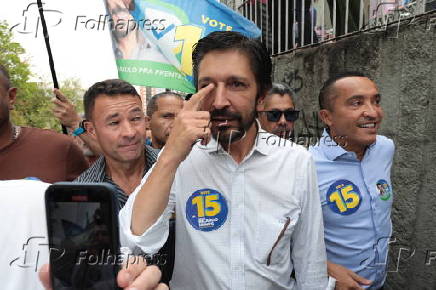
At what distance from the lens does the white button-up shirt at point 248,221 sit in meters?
1.49

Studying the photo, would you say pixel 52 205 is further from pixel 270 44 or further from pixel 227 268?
pixel 270 44

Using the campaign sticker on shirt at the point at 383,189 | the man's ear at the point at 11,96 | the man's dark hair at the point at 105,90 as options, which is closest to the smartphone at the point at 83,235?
the man's dark hair at the point at 105,90

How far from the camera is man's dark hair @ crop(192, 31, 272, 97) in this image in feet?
4.97

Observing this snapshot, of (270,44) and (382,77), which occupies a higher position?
(270,44)

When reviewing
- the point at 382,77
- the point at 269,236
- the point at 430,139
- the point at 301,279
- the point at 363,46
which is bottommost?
the point at 301,279

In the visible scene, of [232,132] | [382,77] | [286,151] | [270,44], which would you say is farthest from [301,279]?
[270,44]

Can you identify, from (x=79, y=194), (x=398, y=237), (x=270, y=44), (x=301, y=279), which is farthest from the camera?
(x=270, y=44)

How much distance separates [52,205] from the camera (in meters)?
0.90

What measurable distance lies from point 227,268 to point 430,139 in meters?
2.19

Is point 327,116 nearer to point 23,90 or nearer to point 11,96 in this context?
point 11,96

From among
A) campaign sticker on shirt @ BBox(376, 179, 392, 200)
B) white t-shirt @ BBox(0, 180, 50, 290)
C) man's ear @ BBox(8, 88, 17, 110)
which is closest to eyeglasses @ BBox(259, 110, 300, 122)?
campaign sticker on shirt @ BBox(376, 179, 392, 200)

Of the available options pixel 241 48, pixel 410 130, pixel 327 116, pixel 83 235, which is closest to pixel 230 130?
pixel 241 48

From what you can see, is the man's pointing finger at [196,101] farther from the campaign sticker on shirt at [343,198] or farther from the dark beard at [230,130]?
the campaign sticker on shirt at [343,198]

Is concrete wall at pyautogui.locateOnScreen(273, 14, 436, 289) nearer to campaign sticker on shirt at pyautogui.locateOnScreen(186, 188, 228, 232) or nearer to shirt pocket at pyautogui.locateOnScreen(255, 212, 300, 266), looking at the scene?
shirt pocket at pyautogui.locateOnScreen(255, 212, 300, 266)
